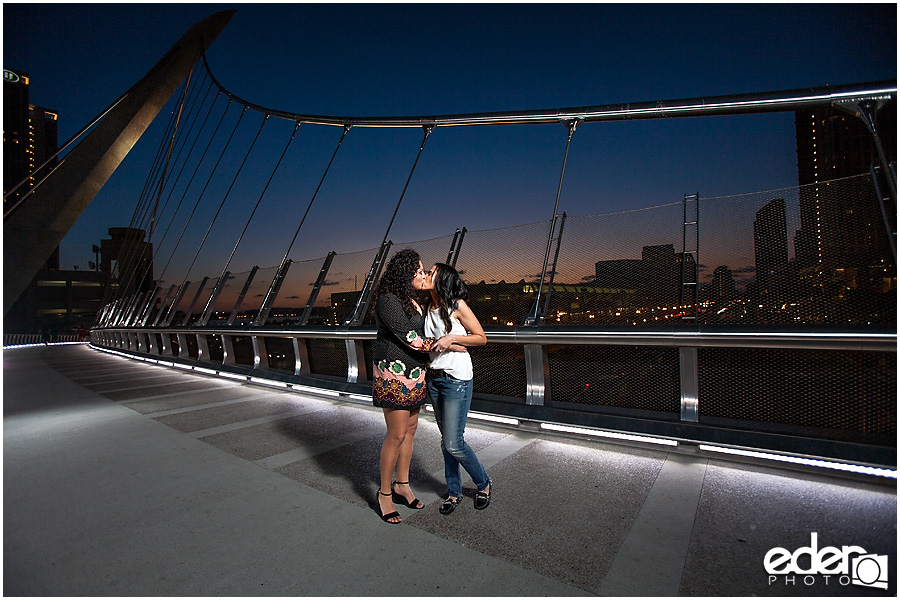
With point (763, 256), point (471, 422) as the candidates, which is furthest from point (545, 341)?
point (763, 256)

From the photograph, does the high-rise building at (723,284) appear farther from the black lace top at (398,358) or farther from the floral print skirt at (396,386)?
the floral print skirt at (396,386)

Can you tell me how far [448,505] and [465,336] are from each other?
99 centimetres

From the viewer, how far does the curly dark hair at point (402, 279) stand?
2744 millimetres

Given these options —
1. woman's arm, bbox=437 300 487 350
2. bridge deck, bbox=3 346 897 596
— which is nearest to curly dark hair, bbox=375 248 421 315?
woman's arm, bbox=437 300 487 350

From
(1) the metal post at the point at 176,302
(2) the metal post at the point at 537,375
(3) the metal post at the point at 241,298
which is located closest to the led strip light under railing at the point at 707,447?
(2) the metal post at the point at 537,375

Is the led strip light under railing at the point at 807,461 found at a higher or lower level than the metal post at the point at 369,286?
lower

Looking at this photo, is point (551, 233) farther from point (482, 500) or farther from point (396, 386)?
point (482, 500)

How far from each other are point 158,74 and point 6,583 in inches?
819

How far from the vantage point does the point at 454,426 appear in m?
2.75

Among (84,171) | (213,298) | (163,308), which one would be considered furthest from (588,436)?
(84,171)

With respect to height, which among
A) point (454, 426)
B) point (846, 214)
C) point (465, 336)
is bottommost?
point (454, 426)

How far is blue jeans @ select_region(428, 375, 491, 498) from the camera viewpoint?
2742mm

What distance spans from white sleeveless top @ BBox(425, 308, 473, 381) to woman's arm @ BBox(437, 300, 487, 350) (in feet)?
0.19

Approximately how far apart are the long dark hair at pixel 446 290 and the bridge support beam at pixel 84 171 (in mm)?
15102
